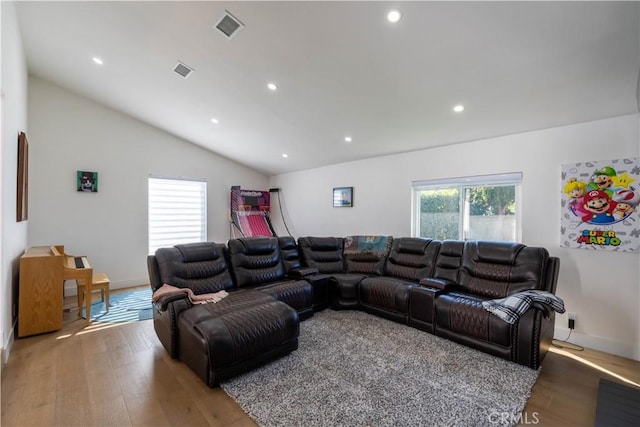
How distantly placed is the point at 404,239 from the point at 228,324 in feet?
9.09

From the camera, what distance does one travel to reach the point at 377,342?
289cm

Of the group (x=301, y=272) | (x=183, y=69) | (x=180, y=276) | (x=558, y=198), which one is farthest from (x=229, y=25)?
(x=558, y=198)

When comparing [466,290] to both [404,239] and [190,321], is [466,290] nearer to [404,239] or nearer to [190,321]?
[404,239]

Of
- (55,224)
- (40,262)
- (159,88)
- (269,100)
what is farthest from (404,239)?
(55,224)

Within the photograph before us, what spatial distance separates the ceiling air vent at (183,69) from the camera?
11.0ft

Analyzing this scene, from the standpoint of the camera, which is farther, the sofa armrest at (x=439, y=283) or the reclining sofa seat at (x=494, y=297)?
the sofa armrest at (x=439, y=283)

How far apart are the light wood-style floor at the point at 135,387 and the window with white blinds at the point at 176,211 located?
281cm

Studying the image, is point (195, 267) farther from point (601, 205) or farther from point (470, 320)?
point (601, 205)

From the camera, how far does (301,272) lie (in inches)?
152

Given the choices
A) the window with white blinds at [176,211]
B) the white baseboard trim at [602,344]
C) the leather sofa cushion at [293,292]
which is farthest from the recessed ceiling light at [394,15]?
the window with white blinds at [176,211]

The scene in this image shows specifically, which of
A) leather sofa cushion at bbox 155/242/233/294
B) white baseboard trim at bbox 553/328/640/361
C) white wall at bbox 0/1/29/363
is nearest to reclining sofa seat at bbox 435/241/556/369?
white baseboard trim at bbox 553/328/640/361

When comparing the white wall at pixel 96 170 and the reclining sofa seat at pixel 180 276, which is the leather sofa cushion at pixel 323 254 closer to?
the reclining sofa seat at pixel 180 276

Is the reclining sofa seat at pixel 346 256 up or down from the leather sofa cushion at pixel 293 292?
up

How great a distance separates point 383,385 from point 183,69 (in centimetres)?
401
